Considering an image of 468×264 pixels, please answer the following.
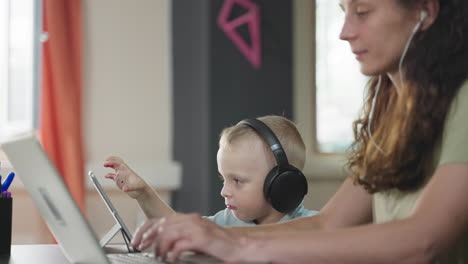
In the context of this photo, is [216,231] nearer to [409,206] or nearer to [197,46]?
[409,206]

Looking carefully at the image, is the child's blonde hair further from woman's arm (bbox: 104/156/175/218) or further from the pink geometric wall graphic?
the pink geometric wall graphic

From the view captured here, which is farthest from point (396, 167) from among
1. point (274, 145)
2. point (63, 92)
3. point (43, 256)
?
point (63, 92)

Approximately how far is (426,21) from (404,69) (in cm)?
8

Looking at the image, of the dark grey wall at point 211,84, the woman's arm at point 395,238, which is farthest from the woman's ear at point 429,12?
the dark grey wall at point 211,84

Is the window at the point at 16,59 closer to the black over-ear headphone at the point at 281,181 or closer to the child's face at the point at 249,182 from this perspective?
the child's face at the point at 249,182

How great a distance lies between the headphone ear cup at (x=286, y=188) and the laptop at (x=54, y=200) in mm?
635

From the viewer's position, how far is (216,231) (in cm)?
90

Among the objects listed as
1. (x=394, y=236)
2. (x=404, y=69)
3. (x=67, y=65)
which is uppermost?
(x=404, y=69)

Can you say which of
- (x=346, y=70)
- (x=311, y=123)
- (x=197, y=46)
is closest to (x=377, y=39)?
(x=197, y=46)

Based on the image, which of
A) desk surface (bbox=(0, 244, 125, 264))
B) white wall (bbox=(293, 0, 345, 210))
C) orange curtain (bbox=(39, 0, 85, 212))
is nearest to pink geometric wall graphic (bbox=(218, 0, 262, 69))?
white wall (bbox=(293, 0, 345, 210))

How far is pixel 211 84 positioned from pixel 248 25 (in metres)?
0.36

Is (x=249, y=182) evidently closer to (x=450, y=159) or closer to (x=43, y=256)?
(x=43, y=256)

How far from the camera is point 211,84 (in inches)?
135

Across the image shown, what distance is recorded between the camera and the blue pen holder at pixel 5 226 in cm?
133
